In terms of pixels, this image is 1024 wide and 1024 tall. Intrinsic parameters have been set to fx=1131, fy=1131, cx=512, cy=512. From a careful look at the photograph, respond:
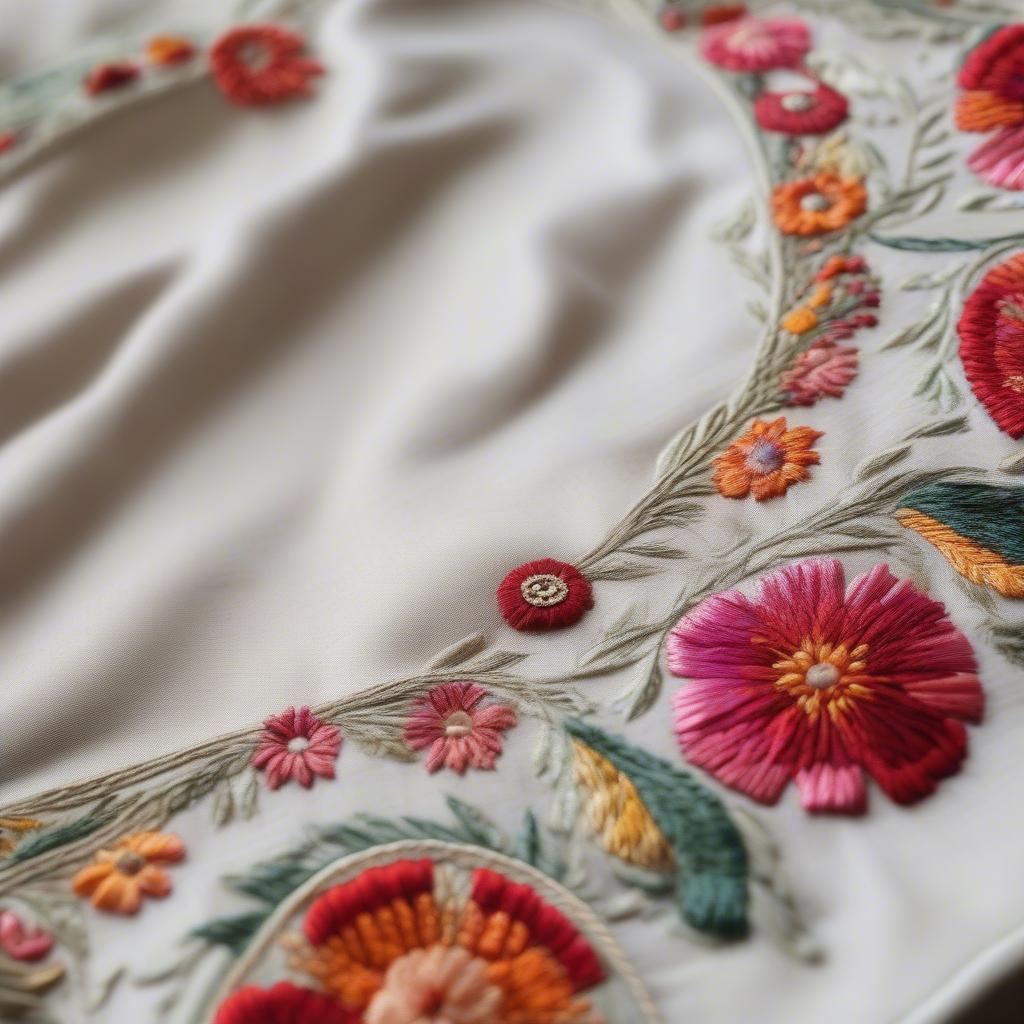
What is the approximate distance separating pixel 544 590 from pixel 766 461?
0.16 m

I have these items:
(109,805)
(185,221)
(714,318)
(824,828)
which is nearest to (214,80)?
(185,221)

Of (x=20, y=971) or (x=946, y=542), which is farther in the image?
(x=946, y=542)

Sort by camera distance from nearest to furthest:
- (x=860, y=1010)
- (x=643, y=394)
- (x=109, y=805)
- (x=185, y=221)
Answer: (x=860, y=1010) < (x=109, y=805) < (x=643, y=394) < (x=185, y=221)

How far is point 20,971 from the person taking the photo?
54 centimetres

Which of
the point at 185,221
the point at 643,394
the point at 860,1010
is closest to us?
the point at 860,1010

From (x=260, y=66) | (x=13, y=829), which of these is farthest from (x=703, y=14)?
(x=13, y=829)

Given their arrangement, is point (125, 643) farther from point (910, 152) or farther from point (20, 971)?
point (910, 152)

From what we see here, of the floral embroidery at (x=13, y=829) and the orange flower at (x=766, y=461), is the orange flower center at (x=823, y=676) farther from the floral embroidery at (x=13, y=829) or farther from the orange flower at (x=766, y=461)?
the floral embroidery at (x=13, y=829)

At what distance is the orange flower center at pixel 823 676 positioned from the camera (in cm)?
59

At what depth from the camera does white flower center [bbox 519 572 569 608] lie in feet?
2.18

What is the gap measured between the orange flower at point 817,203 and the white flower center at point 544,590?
0.35m

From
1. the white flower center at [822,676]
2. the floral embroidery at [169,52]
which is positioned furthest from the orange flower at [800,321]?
the floral embroidery at [169,52]

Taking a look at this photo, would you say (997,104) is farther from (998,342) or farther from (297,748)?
(297,748)

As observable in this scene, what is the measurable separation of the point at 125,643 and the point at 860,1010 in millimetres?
457
